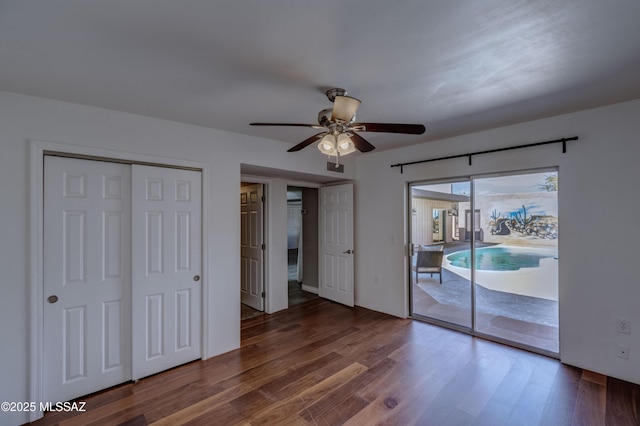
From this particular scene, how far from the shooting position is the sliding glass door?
3.19 meters

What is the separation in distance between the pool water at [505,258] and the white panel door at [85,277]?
3.93m

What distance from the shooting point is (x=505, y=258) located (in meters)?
3.49

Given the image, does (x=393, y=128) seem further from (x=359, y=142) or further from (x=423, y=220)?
(x=423, y=220)

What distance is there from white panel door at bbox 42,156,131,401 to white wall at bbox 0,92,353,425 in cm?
15

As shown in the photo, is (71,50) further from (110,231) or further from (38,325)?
(38,325)

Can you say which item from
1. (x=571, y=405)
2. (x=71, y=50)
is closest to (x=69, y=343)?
(x=71, y=50)

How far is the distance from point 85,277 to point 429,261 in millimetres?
4104

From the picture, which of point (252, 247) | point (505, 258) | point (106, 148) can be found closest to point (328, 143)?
point (106, 148)

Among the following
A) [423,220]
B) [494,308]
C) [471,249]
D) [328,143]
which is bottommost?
[494,308]

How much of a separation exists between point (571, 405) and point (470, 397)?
0.75 m

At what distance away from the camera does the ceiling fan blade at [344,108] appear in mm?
1780

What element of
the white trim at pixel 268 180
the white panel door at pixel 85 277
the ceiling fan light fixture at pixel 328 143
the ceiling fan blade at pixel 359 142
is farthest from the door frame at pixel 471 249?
the white panel door at pixel 85 277

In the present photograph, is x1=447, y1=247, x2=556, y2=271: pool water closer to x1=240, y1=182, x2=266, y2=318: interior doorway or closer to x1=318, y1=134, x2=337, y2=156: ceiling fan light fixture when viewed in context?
x1=318, y1=134, x2=337, y2=156: ceiling fan light fixture

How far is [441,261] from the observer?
420 centimetres
